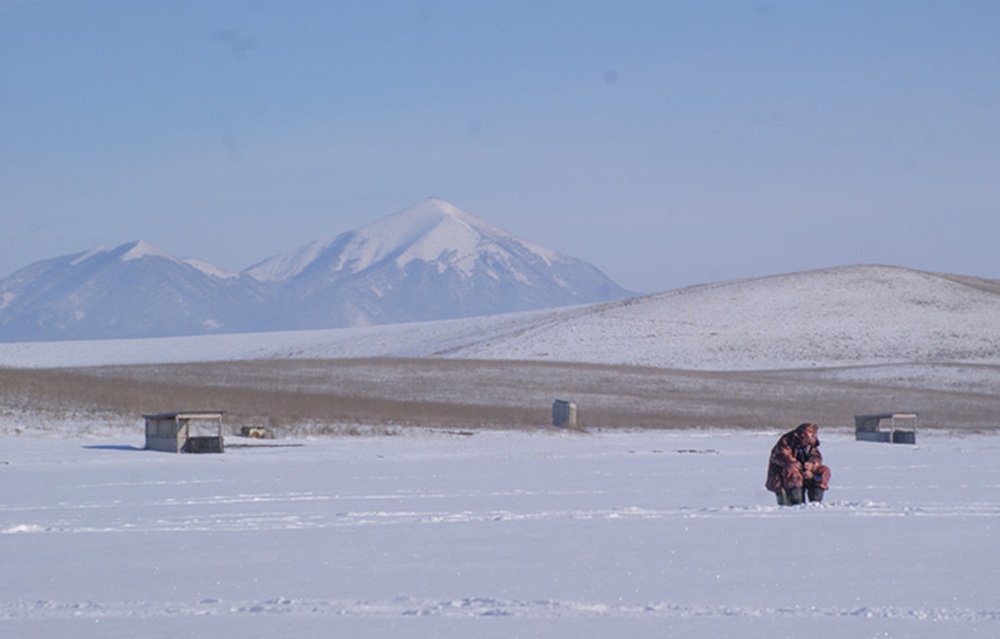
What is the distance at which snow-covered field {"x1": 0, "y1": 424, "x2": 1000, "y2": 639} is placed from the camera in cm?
988

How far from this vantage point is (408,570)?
12.1 meters

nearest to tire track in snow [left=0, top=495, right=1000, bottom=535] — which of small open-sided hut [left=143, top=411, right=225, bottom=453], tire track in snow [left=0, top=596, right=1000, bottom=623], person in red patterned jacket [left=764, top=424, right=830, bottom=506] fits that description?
person in red patterned jacket [left=764, top=424, right=830, bottom=506]

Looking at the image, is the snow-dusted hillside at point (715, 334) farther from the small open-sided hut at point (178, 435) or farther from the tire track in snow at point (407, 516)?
the tire track in snow at point (407, 516)

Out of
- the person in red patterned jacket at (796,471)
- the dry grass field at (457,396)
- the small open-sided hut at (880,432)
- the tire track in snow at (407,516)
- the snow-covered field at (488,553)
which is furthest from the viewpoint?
the dry grass field at (457,396)

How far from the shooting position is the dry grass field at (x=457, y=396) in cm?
3606

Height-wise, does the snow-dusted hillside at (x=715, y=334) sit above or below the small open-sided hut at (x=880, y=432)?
above

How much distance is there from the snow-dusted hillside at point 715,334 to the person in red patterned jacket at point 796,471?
56.0 meters

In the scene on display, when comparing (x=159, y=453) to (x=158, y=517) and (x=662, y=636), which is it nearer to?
(x=158, y=517)

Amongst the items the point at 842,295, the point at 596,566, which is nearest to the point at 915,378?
the point at 842,295

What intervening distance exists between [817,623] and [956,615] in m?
1.00

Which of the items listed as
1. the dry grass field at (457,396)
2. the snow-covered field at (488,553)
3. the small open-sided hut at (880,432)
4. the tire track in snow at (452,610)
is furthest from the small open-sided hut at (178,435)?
the tire track in snow at (452,610)

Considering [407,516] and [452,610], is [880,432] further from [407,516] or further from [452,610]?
[452,610]

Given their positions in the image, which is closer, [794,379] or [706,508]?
[706,508]

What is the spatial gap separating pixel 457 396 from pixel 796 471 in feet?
113
